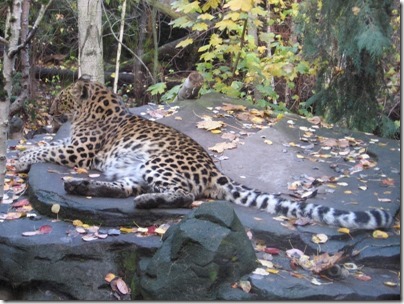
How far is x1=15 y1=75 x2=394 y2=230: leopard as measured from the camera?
19.0 feet

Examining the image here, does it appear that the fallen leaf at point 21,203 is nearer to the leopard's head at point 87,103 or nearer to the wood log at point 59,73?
the leopard's head at point 87,103

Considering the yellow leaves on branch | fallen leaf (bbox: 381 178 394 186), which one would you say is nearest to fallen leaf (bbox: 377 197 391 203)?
fallen leaf (bbox: 381 178 394 186)

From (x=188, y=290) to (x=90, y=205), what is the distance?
1519 millimetres

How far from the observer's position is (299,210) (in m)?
5.82

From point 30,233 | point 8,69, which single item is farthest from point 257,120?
point 8,69

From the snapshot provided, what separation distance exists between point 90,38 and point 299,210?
5.98m

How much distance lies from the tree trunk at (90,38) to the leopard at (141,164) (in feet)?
8.86

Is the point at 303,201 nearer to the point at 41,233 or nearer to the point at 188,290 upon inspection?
the point at 188,290

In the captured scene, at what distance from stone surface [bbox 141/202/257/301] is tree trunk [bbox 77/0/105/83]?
597 cm

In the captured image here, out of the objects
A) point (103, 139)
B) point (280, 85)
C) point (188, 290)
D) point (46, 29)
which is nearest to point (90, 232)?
point (188, 290)

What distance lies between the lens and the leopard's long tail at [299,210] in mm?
5598

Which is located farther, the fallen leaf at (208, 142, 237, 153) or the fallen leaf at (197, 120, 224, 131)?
the fallen leaf at (197, 120, 224, 131)

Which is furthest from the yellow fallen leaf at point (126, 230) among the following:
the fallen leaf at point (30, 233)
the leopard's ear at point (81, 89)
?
the leopard's ear at point (81, 89)

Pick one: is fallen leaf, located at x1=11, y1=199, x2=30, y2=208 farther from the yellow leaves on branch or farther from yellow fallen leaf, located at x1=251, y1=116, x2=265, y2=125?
the yellow leaves on branch
